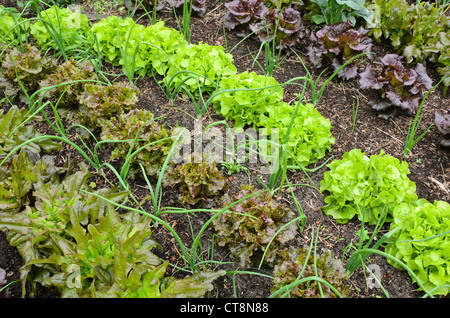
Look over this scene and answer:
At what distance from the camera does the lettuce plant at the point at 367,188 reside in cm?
271

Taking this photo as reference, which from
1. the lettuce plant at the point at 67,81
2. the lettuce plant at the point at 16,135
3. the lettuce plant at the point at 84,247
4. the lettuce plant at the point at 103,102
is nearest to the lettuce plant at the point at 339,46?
the lettuce plant at the point at 103,102

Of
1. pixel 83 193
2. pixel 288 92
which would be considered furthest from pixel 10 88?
pixel 288 92

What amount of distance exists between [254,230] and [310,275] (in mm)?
Answer: 512

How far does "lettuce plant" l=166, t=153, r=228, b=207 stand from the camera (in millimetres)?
2742

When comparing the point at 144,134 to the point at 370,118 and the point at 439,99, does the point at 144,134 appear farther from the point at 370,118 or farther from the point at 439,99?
the point at 439,99

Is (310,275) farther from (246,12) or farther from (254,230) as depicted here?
(246,12)

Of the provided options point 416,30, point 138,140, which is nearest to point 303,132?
point 138,140

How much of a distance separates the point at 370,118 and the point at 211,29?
233 cm

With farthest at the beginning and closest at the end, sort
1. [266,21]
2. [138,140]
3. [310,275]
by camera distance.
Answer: [266,21] < [138,140] < [310,275]

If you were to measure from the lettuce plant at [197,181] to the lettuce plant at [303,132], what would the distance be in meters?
0.71

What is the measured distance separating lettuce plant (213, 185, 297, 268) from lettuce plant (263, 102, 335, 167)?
2.00 feet

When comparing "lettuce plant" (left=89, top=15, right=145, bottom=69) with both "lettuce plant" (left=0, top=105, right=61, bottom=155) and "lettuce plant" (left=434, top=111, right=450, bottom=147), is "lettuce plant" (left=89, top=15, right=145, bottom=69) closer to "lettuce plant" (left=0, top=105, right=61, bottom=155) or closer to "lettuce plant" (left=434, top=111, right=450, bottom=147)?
"lettuce plant" (left=0, top=105, right=61, bottom=155)

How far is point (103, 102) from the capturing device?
3.28 m

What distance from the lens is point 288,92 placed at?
148 inches
